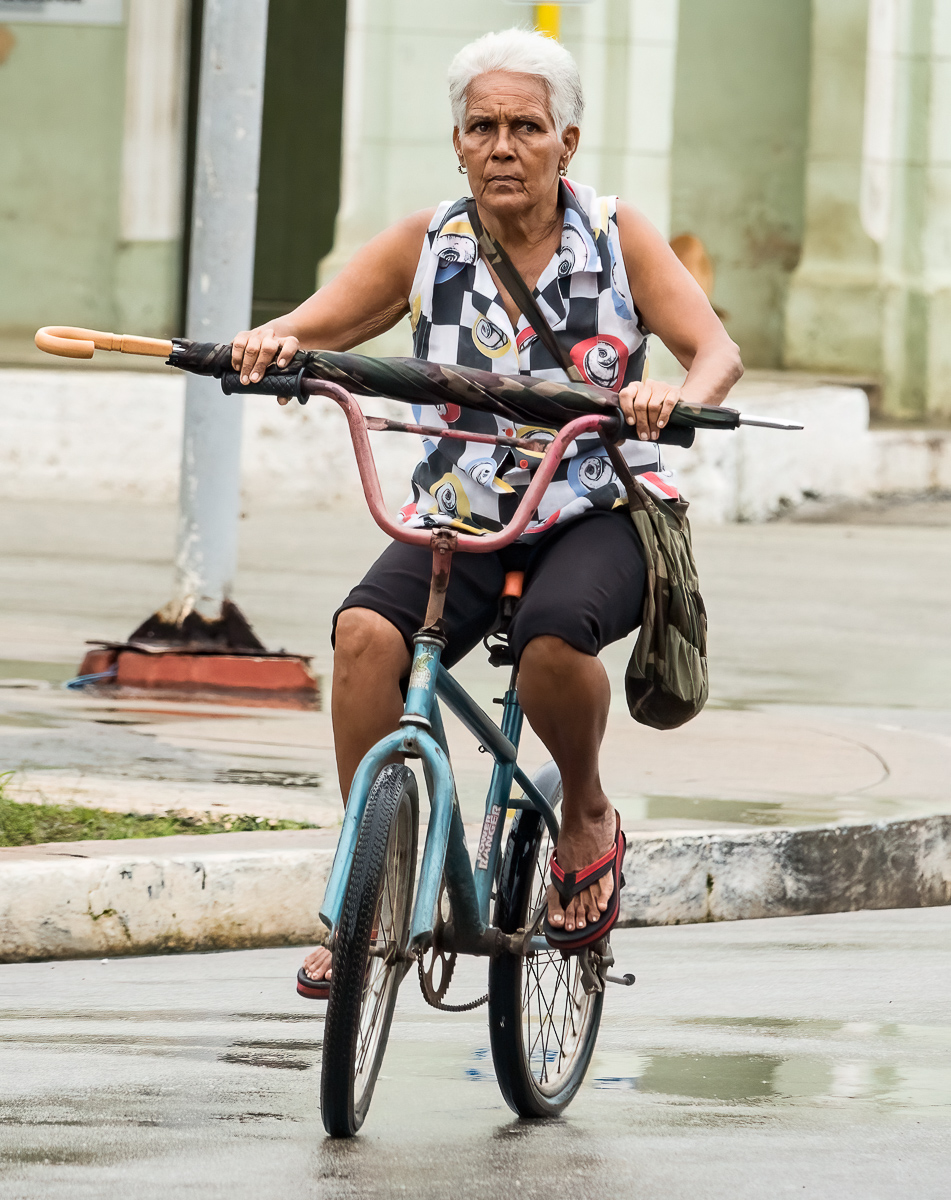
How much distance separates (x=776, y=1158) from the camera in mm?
3701

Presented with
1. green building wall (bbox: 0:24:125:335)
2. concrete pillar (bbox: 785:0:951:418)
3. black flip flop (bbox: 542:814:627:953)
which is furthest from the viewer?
concrete pillar (bbox: 785:0:951:418)

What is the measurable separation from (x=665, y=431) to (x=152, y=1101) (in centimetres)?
143

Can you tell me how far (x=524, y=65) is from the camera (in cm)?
388

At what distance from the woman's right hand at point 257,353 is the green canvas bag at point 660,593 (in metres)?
0.42

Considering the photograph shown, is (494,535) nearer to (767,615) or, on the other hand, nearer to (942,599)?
(767,615)

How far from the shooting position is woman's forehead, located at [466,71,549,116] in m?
3.89

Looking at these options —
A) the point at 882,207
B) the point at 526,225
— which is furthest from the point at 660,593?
the point at 882,207

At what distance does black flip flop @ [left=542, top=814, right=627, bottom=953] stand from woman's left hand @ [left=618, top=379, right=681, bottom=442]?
0.74 m

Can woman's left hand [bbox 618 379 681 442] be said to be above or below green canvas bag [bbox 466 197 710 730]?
above

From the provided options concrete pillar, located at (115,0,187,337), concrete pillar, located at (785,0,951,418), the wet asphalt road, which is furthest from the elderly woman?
concrete pillar, located at (785,0,951,418)

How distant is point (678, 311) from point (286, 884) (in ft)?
6.80

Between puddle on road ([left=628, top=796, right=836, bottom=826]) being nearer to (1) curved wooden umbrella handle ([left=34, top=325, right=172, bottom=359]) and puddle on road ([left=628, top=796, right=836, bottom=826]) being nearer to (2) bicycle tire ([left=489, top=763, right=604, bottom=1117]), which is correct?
(2) bicycle tire ([left=489, top=763, right=604, bottom=1117])

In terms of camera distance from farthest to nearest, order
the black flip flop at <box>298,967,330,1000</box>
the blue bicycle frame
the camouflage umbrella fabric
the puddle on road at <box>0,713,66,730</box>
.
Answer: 1. the puddle on road at <box>0,713,66,730</box>
2. the black flip flop at <box>298,967,330,1000</box>
3. the camouflage umbrella fabric
4. the blue bicycle frame

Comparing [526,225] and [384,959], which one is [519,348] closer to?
[526,225]
